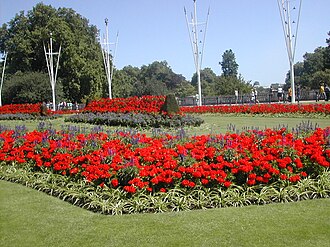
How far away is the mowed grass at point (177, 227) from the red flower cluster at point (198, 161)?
2.29 feet

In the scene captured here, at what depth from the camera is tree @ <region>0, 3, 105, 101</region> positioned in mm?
46438

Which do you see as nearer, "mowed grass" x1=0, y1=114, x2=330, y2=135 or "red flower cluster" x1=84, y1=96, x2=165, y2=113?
"mowed grass" x1=0, y1=114, x2=330, y2=135

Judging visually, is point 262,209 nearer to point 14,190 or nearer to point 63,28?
point 14,190

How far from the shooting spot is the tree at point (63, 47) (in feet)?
152

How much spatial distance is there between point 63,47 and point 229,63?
245 ft

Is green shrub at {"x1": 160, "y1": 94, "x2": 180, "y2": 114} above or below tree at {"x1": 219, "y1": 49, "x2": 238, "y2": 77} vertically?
below

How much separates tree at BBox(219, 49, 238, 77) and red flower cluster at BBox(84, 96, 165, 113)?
92.7m

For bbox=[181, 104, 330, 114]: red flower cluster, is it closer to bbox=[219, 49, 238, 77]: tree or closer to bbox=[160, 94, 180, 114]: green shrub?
bbox=[160, 94, 180, 114]: green shrub

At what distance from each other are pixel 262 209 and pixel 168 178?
57.1 inches

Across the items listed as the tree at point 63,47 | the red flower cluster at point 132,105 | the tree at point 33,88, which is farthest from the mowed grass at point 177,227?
the tree at point 63,47

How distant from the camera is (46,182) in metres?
7.37

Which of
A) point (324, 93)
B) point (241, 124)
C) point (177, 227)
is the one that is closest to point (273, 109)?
point (241, 124)

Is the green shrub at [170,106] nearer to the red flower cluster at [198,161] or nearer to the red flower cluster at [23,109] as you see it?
the red flower cluster at [198,161]

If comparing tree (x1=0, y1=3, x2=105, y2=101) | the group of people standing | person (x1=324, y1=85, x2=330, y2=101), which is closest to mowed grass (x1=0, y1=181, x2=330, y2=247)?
person (x1=324, y1=85, x2=330, y2=101)
